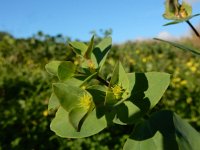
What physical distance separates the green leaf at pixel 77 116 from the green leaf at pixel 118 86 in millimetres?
34

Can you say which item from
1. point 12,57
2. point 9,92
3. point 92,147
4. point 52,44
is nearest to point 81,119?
point 92,147

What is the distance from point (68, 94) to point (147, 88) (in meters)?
0.10

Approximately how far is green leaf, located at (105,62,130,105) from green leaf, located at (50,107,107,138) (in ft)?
0.09

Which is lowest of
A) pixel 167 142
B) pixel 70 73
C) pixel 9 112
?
pixel 9 112

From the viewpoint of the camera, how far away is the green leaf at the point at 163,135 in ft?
1.92

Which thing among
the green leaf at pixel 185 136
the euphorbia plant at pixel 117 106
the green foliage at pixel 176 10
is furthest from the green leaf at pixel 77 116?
the green foliage at pixel 176 10

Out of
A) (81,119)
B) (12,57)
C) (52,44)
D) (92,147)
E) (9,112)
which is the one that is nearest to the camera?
(81,119)

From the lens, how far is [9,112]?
3.63m

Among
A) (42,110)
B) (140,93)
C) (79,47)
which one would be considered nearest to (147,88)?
(140,93)

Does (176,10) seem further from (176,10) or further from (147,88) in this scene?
(147,88)

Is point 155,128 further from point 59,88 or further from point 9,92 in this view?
point 9,92

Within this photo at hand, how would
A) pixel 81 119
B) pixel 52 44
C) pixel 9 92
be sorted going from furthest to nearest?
1. pixel 52 44
2. pixel 9 92
3. pixel 81 119

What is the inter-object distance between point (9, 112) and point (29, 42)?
4052 millimetres

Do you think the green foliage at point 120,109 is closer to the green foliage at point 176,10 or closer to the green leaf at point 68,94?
the green leaf at point 68,94
